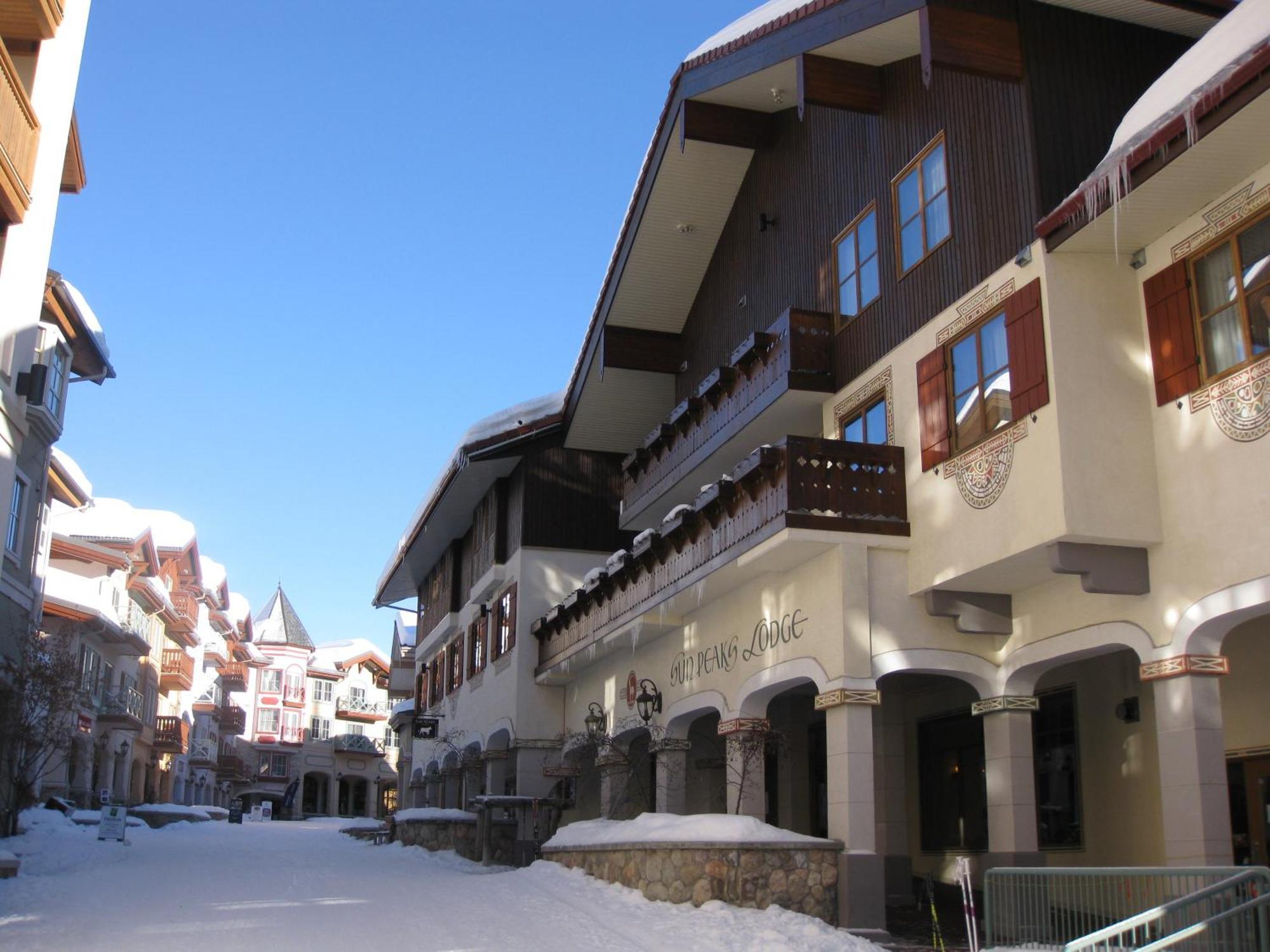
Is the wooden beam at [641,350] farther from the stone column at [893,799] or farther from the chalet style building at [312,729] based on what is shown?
the chalet style building at [312,729]

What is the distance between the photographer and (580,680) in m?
28.3

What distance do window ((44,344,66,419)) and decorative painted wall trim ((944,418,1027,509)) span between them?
635 inches

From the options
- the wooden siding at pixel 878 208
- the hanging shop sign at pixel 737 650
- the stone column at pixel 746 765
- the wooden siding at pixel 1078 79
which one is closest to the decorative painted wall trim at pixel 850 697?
the hanging shop sign at pixel 737 650

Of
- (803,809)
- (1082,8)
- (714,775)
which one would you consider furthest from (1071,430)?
(714,775)

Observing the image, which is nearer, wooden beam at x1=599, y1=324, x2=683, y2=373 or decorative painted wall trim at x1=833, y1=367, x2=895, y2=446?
decorative painted wall trim at x1=833, y1=367, x2=895, y2=446

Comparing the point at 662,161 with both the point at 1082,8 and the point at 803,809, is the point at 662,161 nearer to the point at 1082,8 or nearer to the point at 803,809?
the point at 1082,8

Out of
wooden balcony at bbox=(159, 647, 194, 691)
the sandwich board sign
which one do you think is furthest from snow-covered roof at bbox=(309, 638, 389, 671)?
the sandwich board sign

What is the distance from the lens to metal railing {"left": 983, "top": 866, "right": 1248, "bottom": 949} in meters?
11.5

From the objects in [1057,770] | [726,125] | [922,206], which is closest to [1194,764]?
[1057,770]

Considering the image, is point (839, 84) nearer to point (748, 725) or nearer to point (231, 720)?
point (748, 725)

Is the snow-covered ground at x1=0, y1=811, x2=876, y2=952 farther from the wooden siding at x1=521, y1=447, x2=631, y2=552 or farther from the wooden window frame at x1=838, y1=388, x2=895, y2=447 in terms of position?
the wooden siding at x1=521, y1=447, x2=631, y2=552

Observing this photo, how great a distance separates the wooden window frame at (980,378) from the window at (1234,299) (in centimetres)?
219

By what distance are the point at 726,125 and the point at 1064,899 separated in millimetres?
14491

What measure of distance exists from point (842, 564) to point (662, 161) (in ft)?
33.6
